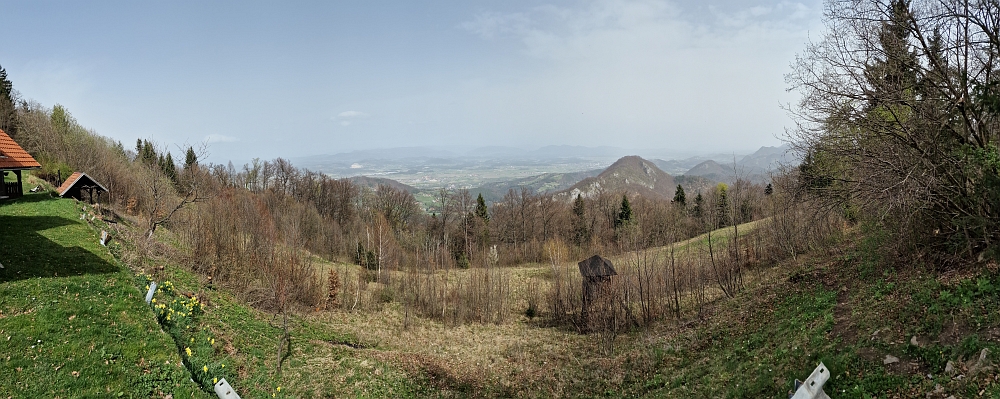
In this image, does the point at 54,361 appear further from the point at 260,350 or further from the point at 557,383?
the point at 557,383

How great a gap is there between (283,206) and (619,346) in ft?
133

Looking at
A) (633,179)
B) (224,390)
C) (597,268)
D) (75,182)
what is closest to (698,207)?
(597,268)

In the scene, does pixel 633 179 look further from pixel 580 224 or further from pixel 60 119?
pixel 60 119

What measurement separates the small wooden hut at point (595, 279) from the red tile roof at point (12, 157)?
20.8 metres

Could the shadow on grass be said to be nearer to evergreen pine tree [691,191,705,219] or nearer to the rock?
the rock

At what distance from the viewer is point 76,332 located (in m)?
8.46

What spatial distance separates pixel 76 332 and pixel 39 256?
19.9 feet

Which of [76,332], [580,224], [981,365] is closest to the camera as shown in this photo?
[981,365]

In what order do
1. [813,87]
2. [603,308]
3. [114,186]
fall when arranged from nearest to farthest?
[813,87], [603,308], [114,186]

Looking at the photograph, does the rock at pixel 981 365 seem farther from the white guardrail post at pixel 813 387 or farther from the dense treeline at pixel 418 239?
the dense treeline at pixel 418 239

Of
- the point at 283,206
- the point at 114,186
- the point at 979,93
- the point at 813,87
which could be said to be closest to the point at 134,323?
the point at 813,87

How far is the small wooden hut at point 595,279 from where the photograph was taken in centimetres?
1969

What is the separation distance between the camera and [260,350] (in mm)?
12438

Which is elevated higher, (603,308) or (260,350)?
(260,350)
